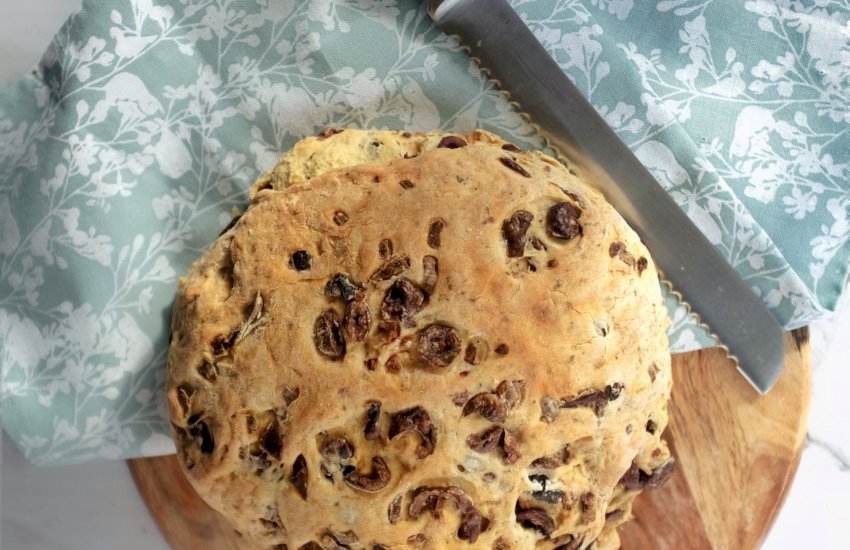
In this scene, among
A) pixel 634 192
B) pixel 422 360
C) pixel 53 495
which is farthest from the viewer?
Answer: pixel 53 495

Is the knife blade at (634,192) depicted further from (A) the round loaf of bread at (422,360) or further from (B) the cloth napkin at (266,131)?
(A) the round loaf of bread at (422,360)

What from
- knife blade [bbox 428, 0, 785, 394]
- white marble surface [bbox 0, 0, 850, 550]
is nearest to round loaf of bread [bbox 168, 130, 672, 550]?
knife blade [bbox 428, 0, 785, 394]

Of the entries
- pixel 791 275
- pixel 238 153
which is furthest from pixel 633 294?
pixel 238 153

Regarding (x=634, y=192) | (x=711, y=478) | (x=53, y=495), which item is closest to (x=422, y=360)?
(x=634, y=192)

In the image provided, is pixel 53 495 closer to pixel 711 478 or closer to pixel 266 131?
pixel 266 131

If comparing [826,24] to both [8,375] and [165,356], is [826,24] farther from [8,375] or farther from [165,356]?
[8,375]

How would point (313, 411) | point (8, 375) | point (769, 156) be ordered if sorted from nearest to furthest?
point (313, 411) < point (8, 375) < point (769, 156)

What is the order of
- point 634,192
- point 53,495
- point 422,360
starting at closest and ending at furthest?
point 422,360 < point 634,192 < point 53,495

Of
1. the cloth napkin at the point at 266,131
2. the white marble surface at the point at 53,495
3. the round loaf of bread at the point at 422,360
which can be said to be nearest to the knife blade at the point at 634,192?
the cloth napkin at the point at 266,131

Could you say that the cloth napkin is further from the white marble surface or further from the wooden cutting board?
the white marble surface
